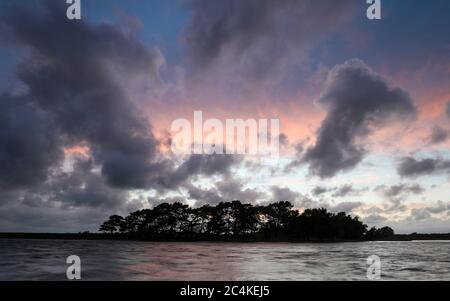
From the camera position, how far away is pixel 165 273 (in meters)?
40.0

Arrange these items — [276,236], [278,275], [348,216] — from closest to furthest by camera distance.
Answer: [278,275] → [276,236] → [348,216]

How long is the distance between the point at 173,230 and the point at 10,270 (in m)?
156
